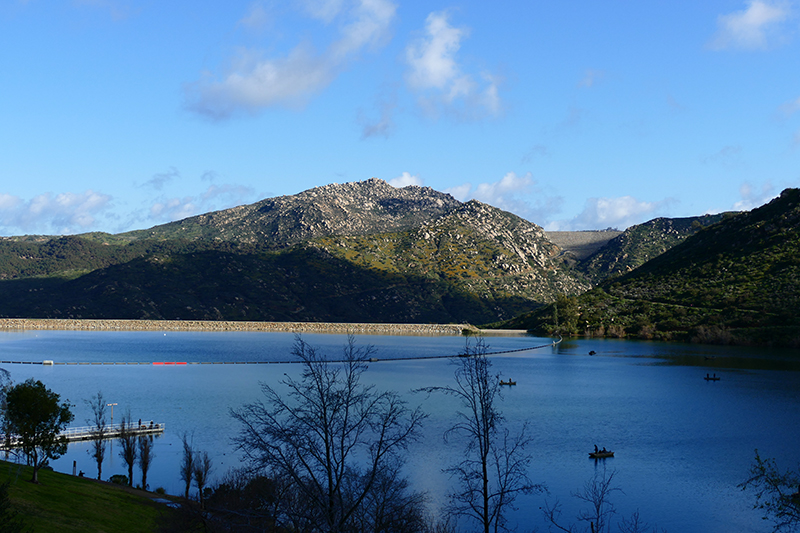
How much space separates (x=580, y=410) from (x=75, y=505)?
49.7 meters

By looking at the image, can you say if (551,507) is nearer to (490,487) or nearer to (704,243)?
(490,487)

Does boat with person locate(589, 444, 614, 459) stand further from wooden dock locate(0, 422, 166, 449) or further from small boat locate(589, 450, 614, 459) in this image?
wooden dock locate(0, 422, 166, 449)

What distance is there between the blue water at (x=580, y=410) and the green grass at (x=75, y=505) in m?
7.44

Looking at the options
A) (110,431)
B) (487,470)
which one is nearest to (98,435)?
(110,431)

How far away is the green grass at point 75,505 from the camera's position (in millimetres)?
29953

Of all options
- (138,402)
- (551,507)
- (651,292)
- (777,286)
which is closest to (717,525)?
(551,507)

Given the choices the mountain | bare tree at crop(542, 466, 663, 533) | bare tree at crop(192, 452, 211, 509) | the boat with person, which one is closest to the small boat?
the boat with person

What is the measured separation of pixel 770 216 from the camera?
554ft

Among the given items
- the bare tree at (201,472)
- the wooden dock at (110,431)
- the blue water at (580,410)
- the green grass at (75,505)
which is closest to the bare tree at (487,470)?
the blue water at (580,410)

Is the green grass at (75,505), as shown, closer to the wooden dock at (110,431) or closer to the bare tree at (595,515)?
the wooden dock at (110,431)

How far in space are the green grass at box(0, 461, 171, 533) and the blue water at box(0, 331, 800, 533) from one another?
7.44 meters

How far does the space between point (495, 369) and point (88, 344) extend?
10125 centimetres

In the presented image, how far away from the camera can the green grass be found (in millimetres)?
29953

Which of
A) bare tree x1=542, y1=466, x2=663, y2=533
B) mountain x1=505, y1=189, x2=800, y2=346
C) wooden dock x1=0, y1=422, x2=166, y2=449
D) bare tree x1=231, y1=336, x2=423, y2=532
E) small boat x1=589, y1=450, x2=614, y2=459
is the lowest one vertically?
bare tree x1=542, y1=466, x2=663, y2=533
